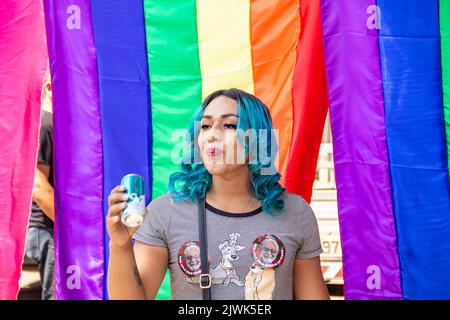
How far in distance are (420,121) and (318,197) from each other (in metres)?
2.65

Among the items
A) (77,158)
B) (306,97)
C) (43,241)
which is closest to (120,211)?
(77,158)

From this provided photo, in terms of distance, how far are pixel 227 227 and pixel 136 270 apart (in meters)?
0.29

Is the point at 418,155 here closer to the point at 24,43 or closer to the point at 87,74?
the point at 87,74

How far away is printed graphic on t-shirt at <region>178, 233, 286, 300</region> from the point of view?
197 cm

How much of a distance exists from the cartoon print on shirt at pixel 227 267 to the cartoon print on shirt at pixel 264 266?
4cm

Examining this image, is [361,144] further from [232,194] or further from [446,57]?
[232,194]

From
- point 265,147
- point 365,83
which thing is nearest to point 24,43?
point 265,147

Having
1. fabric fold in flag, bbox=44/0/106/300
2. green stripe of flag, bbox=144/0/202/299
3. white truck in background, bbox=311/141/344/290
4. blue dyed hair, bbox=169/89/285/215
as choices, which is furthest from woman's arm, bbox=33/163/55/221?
white truck in background, bbox=311/141/344/290

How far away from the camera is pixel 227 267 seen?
1.98 meters

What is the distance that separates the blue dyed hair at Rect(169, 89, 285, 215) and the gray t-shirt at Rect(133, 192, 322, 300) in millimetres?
43

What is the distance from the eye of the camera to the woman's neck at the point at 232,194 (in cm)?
207

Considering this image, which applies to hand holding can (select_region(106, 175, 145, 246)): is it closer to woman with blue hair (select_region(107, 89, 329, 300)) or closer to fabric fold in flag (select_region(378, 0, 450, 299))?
woman with blue hair (select_region(107, 89, 329, 300))

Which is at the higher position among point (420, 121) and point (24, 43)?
point (24, 43)

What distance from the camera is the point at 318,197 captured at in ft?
17.2
